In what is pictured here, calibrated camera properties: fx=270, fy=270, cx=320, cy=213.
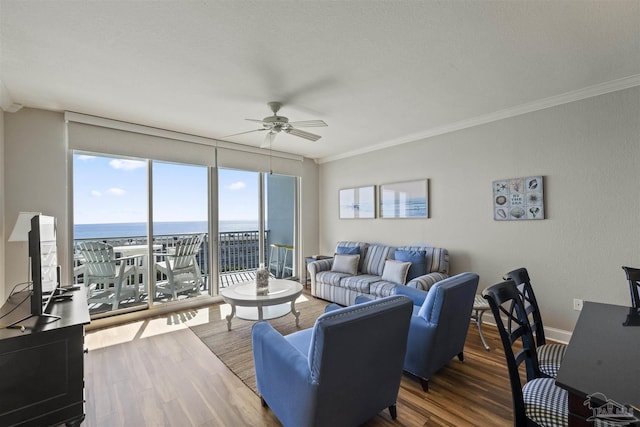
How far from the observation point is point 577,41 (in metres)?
1.98

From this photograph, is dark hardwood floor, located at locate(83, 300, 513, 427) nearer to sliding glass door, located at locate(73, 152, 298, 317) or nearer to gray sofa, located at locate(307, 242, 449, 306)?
gray sofa, located at locate(307, 242, 449, 306)

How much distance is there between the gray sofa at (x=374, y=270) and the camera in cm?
360

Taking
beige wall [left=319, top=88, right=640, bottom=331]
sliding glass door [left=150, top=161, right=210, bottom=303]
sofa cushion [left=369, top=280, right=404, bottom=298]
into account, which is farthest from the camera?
sliding glass door [left=150, top=161, right=210, bottom=303]

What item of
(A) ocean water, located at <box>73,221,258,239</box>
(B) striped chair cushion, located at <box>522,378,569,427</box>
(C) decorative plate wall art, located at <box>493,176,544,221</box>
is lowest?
(B) striped chair cushion, located at <box>522,378,569,427</box>

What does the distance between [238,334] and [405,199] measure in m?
3.08

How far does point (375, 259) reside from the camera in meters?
4.38

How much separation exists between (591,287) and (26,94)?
6.03 metres

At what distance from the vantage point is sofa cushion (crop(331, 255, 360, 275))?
432cm

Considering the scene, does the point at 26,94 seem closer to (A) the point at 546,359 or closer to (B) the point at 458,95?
(B) the point at 458,95

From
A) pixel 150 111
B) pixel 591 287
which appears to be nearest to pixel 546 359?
pixel 591 287

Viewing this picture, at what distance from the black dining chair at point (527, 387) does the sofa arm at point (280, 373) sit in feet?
3.30

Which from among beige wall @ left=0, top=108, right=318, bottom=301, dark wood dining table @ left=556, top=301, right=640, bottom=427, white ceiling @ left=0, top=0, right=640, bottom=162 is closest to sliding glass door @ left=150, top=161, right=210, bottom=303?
beige wall @ left=0, top=108, right=318, bottom=301

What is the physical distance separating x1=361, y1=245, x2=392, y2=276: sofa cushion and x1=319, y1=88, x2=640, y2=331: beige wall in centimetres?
59

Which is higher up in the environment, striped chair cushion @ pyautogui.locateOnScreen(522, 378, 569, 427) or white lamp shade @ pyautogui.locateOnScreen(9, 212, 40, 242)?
white lamp shade @ pyautogui.locateOnScreen(9, 212, 40, 242)
